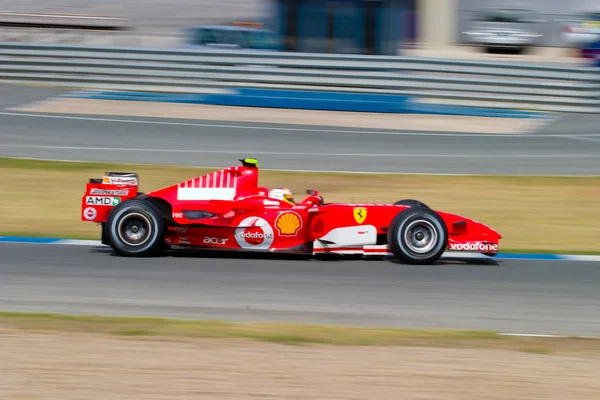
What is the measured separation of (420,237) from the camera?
306 inches

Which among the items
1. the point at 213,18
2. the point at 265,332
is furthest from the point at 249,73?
the point at 213,18

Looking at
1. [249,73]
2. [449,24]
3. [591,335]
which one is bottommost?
[591,335]

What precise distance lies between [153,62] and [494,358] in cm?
1329

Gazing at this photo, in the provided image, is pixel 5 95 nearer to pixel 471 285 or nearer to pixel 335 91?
pixel 335 91

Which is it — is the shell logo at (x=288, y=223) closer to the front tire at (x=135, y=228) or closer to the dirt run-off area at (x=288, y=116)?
the front tire at (x=135, y=228)

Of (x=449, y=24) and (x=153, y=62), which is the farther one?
(x=449, y=24)

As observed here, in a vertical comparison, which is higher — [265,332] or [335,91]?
[335,91]

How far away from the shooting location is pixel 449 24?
30.3m

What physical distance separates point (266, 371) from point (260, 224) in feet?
9.50

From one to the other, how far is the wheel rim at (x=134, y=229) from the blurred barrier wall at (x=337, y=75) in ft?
32.1

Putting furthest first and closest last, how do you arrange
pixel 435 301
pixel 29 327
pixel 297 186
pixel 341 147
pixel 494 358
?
pixel 341 147 → pixel 297 186 → pixel 435 301 → pixel 29 327 → pixel 494 358

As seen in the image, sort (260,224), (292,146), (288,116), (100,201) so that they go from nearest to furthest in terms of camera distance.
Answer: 1. (260,224)
2. (100,201)
3. (292,146)
4. (288,116)

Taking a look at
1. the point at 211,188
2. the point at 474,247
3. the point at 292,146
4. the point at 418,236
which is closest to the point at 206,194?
the point at 211,188

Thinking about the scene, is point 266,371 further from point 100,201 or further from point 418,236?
point 100,201
